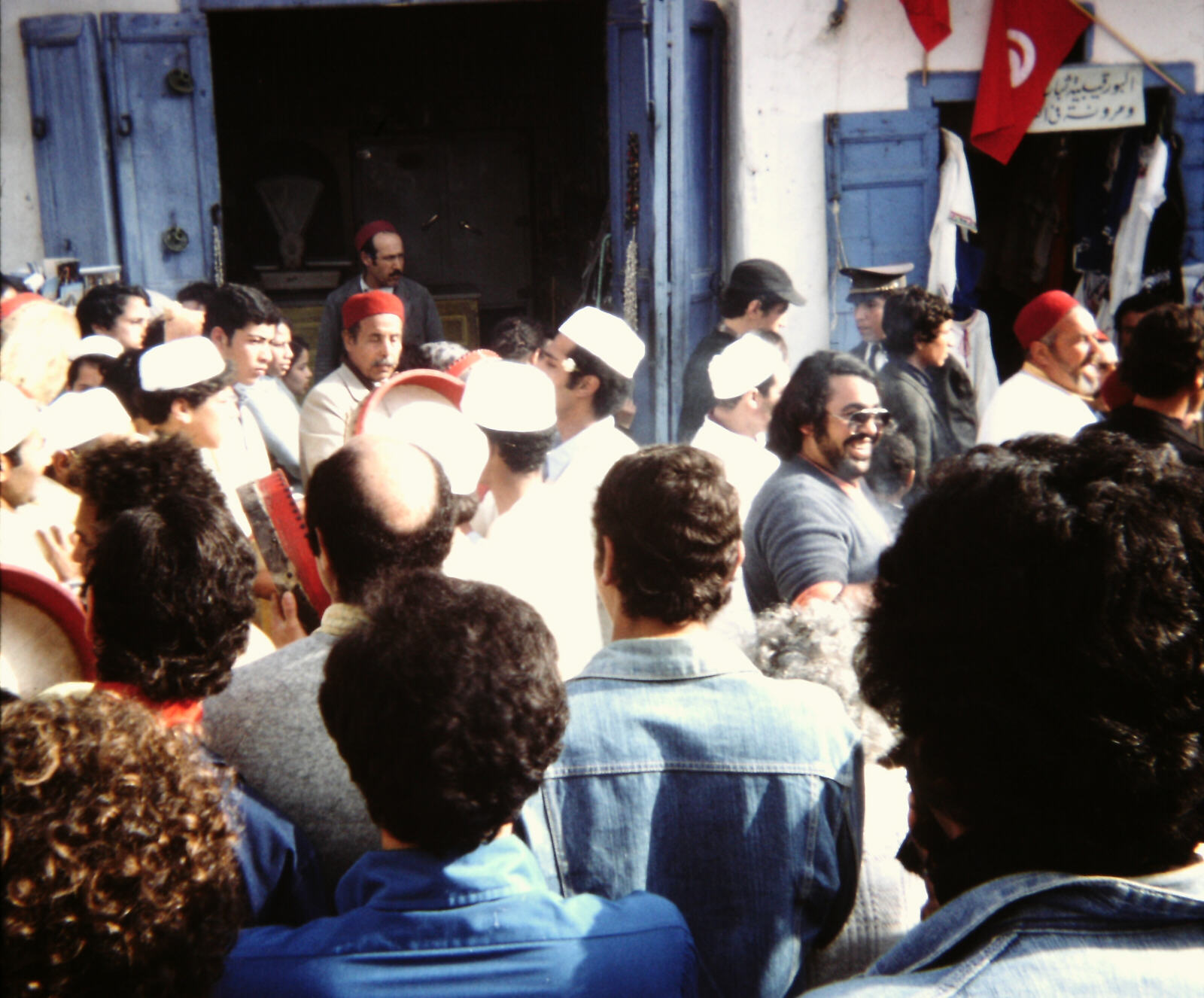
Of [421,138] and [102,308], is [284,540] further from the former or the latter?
[421,138]

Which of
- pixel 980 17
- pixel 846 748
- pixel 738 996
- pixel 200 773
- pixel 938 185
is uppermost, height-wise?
pixel 980 17

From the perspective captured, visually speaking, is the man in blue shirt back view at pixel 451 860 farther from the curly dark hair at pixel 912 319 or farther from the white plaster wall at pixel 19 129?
the white plaster wall at pixel 19 129

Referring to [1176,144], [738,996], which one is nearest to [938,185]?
[1176,144]

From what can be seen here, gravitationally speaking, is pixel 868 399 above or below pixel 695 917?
above

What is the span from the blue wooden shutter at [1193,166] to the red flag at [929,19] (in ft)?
5.04

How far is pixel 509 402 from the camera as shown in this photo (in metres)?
2.82

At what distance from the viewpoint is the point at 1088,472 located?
970 mm

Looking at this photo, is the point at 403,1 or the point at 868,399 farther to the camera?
the point at 403,1

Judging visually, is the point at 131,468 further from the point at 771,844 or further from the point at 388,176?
the point at 388,176

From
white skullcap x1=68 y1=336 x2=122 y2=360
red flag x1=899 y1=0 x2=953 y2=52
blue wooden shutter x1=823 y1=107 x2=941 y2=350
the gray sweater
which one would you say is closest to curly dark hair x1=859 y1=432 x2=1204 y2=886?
the gray sweater

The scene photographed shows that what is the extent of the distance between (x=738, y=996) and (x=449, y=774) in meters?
0.60

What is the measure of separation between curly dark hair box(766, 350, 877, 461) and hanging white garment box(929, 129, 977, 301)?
4.08 metres

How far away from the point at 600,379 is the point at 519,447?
63 cm

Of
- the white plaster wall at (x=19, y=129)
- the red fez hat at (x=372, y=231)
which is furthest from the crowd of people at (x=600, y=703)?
the white plaster wall at (x=19, y=129)
